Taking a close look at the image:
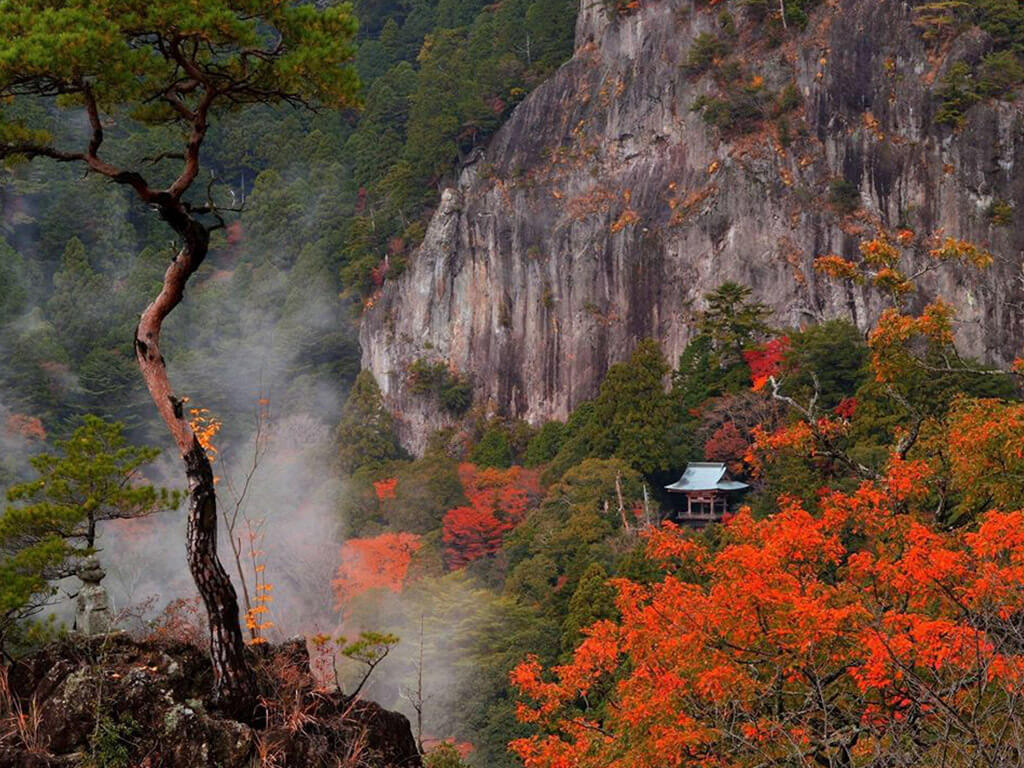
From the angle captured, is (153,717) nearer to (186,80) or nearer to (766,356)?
(186,80)

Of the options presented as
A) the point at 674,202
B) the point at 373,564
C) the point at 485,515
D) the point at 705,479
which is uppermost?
the point at 674,202

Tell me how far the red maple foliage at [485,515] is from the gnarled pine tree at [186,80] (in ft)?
88.4

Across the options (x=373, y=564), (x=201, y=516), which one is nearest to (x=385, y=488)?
(x=373, y=564)

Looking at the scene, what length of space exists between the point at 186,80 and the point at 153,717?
189 inches

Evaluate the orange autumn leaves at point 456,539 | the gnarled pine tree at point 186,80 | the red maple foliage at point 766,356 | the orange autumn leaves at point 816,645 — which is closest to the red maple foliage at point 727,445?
the red maple foliage at point 766,356

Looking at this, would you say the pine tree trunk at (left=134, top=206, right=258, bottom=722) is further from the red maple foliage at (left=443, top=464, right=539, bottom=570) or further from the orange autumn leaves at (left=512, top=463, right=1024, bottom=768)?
the red maple foliage at (left=443, top=464, right=539, bottom=570)

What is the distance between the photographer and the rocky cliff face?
39469mm

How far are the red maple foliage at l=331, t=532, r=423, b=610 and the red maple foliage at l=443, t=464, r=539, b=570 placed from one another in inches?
51.0

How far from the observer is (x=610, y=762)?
11.3m

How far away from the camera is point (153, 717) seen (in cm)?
786

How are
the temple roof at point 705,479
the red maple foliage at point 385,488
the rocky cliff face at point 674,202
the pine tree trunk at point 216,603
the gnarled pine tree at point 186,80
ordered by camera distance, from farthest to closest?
the red maple foliage at point 385,488 → the rocky cliff face at point 674,202 → the temple roof at point 705,479 → the pine tree trunk at point 216,603 → the gnarled pine tree at point 186,80

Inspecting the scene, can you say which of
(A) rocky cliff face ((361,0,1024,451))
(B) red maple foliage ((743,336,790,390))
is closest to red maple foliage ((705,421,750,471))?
(B) red maple foliage ((743,336,790,390))

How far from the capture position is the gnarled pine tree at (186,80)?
7.63 m

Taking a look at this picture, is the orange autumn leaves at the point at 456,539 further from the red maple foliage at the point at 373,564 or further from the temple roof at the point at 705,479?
the temple roof at the point at 705,479
